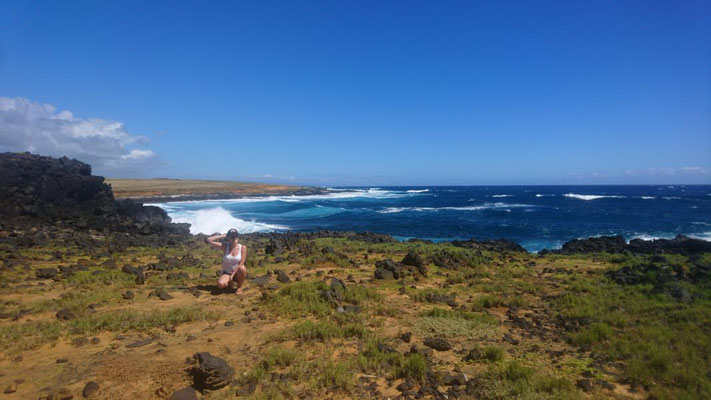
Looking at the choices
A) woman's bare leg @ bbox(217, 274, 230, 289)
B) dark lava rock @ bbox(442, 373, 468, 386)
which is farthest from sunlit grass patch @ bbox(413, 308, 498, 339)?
woman's bare leg @ bbox(217, 274, 230, 289)

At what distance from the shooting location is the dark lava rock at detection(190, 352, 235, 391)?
13.9 ft

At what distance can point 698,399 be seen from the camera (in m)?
4.21

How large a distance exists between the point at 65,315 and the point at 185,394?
4.33 m

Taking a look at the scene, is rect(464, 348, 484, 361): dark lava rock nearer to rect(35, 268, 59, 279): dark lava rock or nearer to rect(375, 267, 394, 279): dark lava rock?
rect(375, 267, 394, 279): dark lava rock

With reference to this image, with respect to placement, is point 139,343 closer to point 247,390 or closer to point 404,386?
point 247,390

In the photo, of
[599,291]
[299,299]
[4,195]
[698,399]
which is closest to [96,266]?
[299,299]

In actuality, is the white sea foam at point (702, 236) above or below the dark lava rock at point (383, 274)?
below

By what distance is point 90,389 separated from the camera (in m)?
4.05

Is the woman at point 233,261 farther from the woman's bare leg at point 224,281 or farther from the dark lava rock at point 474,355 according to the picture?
the dark lava rock at point 474,355

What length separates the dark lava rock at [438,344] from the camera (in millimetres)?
5637

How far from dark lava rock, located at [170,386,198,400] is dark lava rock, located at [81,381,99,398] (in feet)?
3.18

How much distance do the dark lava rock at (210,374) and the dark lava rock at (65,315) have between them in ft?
12.7

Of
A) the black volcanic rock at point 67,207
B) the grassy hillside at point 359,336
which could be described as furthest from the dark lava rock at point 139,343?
the black volcanic rock at point 67,207

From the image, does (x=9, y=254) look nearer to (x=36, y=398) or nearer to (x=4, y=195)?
(x=36, y=398)
